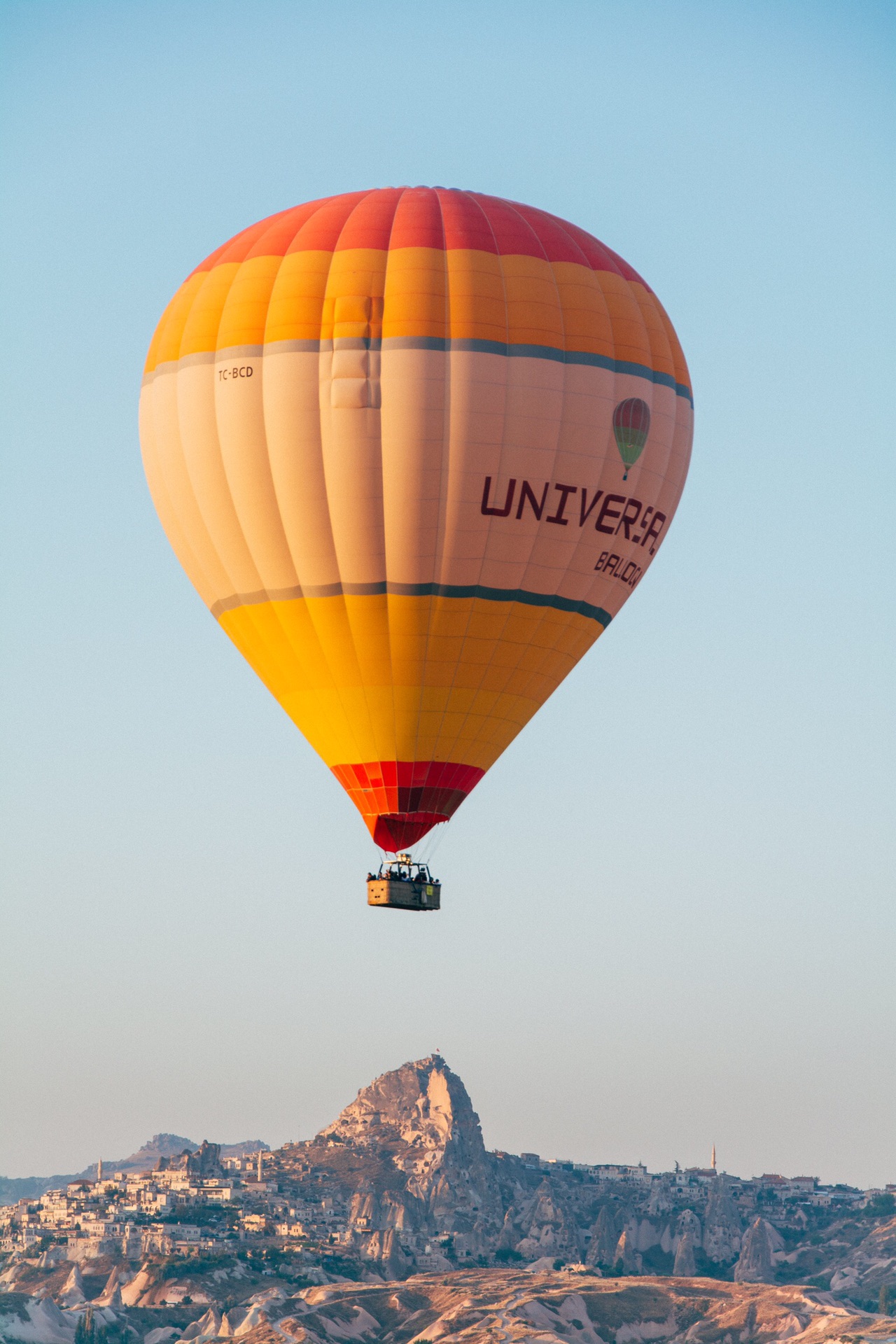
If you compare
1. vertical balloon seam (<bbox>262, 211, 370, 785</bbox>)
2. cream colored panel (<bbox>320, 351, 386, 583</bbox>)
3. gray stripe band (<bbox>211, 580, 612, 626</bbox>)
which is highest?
cream colored panel (<bbox>320, 351, 386, 583</bbox>)

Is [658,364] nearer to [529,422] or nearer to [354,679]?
[529,422]

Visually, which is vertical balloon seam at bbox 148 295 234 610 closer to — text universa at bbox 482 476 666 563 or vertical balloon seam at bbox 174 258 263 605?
vertical balloon seam at bbox 174 258 263 605

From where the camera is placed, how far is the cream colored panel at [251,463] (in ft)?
145

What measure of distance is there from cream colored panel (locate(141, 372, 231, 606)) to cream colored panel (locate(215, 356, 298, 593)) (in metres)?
1.49

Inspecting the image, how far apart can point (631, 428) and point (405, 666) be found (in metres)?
7.33

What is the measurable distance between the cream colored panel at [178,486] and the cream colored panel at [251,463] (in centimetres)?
149

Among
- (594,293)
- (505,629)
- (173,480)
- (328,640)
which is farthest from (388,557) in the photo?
(594,293)

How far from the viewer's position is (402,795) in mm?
45312

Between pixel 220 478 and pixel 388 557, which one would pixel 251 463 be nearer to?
pixel 220 478

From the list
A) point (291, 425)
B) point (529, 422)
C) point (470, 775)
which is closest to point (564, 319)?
point (529, 422)

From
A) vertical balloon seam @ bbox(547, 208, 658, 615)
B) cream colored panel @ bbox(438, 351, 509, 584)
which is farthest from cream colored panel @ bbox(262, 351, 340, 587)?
vertical balloon seam @ bbox(547, 208, 658, 615)

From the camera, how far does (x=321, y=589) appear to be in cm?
4462

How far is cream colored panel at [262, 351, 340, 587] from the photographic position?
43500mm

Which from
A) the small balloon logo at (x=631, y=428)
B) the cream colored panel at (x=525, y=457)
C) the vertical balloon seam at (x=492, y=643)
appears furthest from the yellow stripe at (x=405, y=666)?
the small balloon logo at (x=631, y=428)
